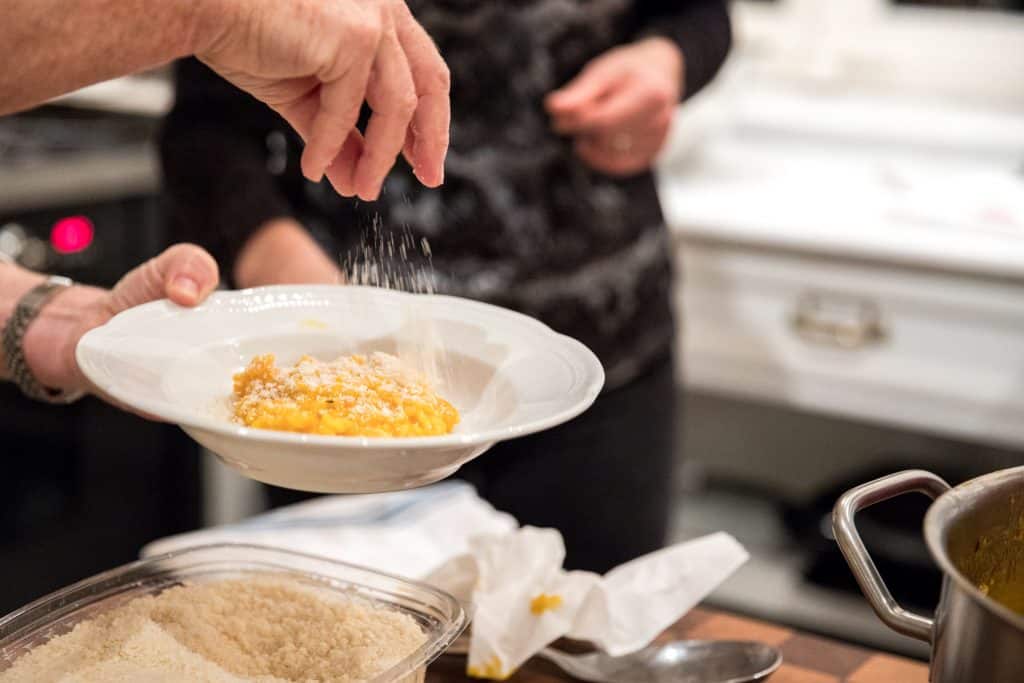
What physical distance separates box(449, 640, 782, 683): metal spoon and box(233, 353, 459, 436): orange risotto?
18cm

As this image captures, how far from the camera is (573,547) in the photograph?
119 centimetres

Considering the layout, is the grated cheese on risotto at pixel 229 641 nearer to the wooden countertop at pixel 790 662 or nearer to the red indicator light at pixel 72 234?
the wooden countertop at pixel 790 662

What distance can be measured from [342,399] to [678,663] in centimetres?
26

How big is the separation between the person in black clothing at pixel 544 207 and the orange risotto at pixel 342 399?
36cm

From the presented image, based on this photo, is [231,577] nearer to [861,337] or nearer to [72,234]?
[72,234]

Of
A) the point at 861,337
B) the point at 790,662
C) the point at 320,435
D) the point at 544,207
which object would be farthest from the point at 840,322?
the point at 320,435

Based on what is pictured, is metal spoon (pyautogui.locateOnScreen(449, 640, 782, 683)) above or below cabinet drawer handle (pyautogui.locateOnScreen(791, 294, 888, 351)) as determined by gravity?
above

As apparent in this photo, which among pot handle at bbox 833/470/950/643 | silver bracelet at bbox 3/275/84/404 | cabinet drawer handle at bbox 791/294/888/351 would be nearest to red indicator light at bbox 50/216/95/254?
silver bracelet at bbox 3/275/84/404

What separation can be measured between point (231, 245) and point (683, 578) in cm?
50

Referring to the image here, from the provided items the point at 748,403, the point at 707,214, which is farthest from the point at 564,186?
the point at 748,403

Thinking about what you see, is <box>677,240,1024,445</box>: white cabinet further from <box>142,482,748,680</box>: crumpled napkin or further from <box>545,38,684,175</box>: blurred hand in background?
<box>142,482,748,680</box>: crumpled napkin

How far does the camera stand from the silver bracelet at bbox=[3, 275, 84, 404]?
0.73 m

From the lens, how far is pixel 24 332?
28.5 inches

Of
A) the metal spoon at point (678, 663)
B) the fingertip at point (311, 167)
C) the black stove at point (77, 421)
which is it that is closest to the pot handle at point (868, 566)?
the metal spoon at point (678, 663)
